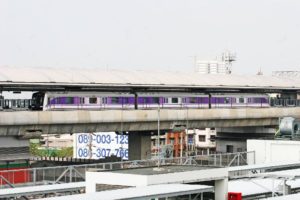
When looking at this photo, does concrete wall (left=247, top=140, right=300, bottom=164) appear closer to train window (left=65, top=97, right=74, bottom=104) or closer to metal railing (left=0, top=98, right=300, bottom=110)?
metal railing (left=0, top=98, right=300, bottom=110)

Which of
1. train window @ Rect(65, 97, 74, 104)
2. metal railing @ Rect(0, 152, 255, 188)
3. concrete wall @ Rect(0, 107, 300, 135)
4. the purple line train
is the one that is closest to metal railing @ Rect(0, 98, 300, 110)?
the purple line train

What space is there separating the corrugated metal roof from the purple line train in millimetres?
1269

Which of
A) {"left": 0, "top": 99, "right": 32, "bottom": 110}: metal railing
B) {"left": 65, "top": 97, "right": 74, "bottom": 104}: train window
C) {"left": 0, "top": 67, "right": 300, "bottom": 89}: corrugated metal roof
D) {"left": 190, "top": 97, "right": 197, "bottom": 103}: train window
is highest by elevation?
{"left": 0, "top": 67, "right": 300, "bottom": 89}: corrugated metal roof

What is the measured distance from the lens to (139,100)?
77.4m

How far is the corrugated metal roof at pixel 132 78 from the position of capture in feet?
219

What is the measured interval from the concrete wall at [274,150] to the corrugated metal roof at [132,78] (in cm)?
1681

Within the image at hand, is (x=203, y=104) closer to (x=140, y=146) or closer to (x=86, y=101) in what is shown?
(x=140, y=146)

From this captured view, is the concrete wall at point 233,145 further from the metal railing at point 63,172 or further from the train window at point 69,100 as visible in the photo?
the train window at point 69,100

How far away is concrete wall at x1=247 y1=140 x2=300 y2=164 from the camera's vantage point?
204ft

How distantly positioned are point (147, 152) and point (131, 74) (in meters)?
9.05

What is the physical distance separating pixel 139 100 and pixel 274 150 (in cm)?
1871

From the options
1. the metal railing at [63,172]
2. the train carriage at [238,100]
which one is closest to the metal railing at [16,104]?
the metal railing at [63,172]

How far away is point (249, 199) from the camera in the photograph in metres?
38.3

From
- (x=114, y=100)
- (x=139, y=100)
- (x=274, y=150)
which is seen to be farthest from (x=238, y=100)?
(x=274, y=150)
